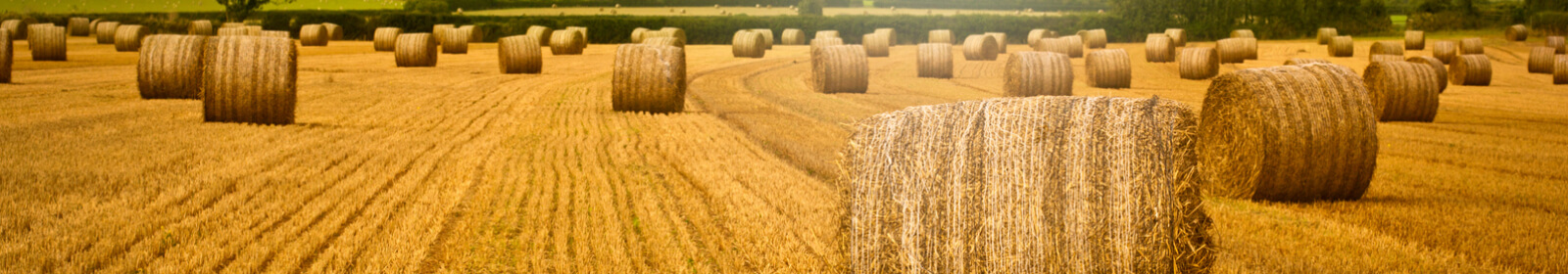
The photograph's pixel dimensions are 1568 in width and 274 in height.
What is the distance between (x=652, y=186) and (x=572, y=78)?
510 inches

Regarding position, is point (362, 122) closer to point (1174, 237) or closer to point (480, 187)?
point (480, 187)

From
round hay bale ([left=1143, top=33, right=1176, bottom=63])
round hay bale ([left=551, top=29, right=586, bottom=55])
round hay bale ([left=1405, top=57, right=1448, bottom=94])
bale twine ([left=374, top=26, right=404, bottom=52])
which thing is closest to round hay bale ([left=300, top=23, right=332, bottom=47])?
bale twine ([left=374, top=26, right=404, bottom=52])

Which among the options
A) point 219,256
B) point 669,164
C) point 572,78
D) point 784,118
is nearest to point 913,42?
point 572,78

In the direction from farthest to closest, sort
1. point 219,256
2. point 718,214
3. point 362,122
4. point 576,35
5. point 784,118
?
point 576,35, point 784,118, point 362,122, point 718,214, point 219,256

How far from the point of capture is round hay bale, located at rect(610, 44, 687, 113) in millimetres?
12070

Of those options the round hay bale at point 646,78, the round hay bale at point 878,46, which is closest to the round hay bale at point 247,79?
the round hay bale at point 646,78

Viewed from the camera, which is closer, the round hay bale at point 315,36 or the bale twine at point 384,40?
the bale twine at point 384,40

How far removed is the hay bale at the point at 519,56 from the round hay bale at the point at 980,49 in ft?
43.5

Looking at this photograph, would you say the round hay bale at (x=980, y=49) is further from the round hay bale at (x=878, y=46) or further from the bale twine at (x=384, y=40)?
the bale twine at (x=384, y=40)

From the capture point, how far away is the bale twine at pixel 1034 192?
149 inches

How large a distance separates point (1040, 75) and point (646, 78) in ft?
19.5

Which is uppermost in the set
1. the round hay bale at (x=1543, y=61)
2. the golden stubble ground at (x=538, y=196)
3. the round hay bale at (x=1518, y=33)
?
the round hay bale at (x=1518, y=33)

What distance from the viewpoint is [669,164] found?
8.02 m

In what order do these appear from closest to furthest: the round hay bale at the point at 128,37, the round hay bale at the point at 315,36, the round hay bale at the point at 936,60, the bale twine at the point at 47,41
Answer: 1. the round hay bale at the point at 936,60
2. the bale twine at the point at 47,41
3. the round hay bale at the point at 128,37
4. the round hay bale at the point at 315,36
